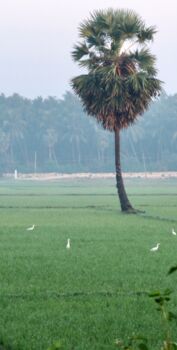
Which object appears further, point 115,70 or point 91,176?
point 91,176

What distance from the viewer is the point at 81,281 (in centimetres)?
1295

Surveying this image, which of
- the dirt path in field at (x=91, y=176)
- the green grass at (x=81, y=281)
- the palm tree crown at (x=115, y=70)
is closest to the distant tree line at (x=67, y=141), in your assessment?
the dirt path in field at (x=91, y=176)

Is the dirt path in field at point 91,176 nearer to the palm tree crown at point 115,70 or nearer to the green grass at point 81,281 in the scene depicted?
the palm tree crown at point 115,70

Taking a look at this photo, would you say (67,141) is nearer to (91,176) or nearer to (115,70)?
(91,176)

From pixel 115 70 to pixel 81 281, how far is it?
2019cm

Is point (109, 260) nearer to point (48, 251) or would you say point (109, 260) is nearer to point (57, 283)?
point (48, 251)

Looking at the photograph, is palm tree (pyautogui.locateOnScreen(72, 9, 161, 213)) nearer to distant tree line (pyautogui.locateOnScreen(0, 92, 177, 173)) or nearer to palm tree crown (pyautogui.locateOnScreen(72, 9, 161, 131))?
palm tree crown (pyautogui.locateOnScreen(72, 9, 161, 131))

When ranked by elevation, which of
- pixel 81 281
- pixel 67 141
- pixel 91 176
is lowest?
pixel 91 176

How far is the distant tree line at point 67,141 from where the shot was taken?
114688mm

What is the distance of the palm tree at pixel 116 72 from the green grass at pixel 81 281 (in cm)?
686

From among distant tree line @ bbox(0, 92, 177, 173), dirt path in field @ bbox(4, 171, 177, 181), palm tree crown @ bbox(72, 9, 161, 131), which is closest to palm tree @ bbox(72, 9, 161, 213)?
palm tree crown @ bbox(72, 9, 161, 131)

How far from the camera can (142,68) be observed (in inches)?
1300

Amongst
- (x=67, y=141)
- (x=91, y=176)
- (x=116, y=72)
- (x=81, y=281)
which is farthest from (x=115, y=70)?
(x=67, y=141)

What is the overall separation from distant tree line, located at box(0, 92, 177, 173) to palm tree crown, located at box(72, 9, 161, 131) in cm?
→ 7797
